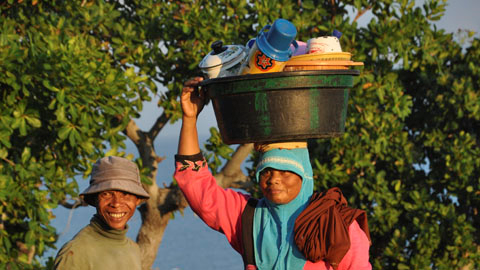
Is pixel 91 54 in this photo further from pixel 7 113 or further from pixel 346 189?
pixel 346 189

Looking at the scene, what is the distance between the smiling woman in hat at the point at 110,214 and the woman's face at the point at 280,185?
0.62 metres

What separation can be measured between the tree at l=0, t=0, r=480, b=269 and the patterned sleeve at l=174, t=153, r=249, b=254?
311cm

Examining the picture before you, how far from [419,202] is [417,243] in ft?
1.52

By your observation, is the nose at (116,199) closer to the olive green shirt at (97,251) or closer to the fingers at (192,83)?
the olive green shirt at (97,251)

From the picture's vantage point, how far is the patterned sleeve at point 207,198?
10.8 feet

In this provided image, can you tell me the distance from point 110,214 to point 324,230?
1.01 metres

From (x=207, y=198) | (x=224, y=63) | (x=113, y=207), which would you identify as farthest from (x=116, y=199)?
(x=224, y=63)

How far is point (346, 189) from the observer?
326 inches

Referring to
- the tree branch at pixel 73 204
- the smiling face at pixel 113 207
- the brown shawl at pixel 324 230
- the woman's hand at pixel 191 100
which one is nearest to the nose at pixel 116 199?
the smiling face at pixel 113 207

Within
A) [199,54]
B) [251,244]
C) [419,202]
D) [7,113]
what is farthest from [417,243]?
[251,244]

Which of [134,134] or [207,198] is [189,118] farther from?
[134,134]

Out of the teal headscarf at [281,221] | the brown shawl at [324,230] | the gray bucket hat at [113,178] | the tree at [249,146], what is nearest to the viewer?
the brown shawl at [324,230]

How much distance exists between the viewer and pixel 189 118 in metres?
3.30

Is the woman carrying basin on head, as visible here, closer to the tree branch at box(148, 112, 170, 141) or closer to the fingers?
the fingers
